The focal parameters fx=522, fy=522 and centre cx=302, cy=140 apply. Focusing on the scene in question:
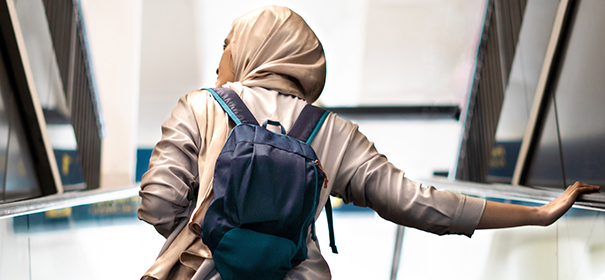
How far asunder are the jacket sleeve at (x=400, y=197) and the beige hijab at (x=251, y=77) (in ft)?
0.87

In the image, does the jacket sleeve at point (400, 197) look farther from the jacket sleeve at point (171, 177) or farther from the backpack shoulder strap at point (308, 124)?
the jacket sleeve at point (171, 177)

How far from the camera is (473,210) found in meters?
1.53

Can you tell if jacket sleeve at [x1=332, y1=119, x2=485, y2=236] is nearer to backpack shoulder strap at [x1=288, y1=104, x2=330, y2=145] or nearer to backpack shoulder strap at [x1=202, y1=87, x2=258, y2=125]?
backpack shoulder strap at [x1=288, y1=104, x2=330, y2=145]

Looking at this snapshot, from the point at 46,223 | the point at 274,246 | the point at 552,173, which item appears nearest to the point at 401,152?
the point at 552,173

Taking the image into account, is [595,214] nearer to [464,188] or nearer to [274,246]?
[274,246]

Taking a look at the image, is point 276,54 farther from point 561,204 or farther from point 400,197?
point 561,204

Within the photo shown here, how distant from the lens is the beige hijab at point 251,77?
136cm

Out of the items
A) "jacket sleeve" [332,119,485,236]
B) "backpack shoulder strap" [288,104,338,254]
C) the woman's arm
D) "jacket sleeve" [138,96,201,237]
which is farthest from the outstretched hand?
"jacket sleeve" [138,96,201,237]

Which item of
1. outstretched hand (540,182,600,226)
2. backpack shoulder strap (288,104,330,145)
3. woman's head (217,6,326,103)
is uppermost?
woman's head (217,6,326,103)

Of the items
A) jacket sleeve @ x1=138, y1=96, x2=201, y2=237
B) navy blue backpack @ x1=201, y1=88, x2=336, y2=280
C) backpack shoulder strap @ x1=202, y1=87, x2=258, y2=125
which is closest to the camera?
navy blue backpack @ x1=201, y1=88, x2=336, y2=280

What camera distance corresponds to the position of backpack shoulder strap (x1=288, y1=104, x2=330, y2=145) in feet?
4.87

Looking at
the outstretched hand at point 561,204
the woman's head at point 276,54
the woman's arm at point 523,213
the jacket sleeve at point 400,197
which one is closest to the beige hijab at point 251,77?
the woman's head at point 276,54

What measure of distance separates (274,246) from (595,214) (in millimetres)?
1218

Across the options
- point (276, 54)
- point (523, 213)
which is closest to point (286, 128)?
point (276, 54)
